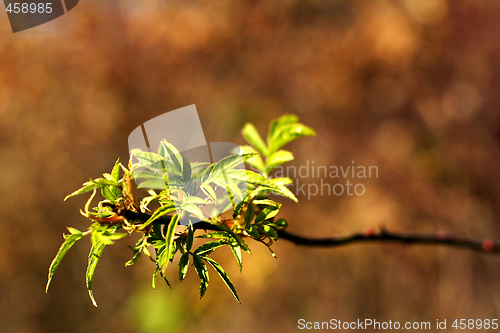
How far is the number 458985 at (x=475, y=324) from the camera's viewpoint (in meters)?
2.78

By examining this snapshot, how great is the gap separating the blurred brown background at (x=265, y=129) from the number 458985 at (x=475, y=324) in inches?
3.3

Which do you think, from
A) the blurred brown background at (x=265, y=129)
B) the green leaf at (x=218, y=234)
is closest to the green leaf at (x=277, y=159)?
the green leaf at (x=218, y=234)

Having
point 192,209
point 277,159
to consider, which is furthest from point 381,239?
point 192,209

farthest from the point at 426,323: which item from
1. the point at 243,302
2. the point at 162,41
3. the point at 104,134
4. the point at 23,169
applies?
the point at 23,169

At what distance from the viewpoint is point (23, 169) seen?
11.0 feet

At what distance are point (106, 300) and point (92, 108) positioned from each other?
6.91 ft

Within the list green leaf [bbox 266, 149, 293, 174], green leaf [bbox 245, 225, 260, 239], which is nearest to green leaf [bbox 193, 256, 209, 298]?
green leaf [bbox 245, 225, 260, 239]

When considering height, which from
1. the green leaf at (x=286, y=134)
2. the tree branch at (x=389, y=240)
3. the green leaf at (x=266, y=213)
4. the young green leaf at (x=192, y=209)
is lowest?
the tree branch at (x=389, y=240)

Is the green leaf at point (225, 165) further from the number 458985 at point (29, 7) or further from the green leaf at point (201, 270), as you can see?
the number 458985 at point (29, 7)

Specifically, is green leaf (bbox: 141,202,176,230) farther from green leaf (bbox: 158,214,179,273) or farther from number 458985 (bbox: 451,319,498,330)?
number 458985 (bbox: 451,319,498,330)

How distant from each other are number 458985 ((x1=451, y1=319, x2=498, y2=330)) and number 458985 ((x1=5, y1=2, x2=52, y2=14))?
4.77 meters

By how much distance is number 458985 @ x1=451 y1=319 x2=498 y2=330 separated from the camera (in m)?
2.78

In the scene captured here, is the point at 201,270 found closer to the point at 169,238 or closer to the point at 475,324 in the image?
the point at 169,238

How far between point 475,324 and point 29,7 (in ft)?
16.5
